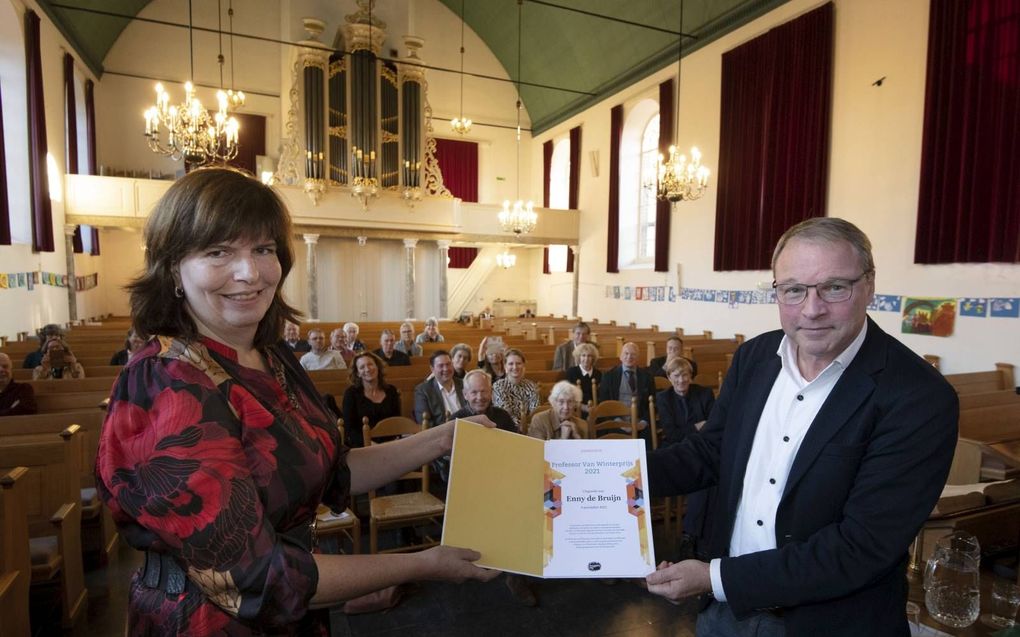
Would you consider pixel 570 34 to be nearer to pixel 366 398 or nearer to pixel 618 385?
pixel 618 385

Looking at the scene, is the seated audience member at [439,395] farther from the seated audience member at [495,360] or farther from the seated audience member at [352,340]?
the seated audience member at [352,340]

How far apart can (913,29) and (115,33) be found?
15591 mm

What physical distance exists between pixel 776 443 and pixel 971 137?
22.9 ft

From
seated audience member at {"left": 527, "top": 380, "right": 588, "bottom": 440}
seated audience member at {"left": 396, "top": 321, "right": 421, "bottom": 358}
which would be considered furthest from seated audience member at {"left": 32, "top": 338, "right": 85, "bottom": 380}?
seated audience member at {"left": 527, "top": 380, "right": 588, "bottom": 440}

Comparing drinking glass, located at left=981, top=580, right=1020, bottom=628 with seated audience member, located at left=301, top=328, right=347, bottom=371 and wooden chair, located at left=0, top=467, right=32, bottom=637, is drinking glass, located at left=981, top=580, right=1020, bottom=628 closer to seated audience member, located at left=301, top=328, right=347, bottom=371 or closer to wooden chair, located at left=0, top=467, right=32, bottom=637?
wooden chair, located at left=0, top=467, right=32, bottom=637

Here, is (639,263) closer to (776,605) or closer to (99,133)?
(776,605)

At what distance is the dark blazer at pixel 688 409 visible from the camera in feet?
14.3

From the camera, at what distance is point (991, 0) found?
237 inches

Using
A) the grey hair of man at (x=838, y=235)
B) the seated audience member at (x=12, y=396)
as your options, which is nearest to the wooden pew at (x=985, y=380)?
the grey hair of man at (x=838, y=235)

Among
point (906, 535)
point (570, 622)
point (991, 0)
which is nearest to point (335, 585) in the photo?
point (906, 535)

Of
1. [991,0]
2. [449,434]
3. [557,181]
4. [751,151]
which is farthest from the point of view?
[557,181]

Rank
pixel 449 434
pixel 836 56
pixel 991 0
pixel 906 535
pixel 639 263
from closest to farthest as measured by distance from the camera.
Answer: pixel 906 535
pixel 449 434
pixel 991 0
pixel 836 56
pixel 639 263

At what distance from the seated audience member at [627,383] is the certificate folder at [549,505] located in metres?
3.97

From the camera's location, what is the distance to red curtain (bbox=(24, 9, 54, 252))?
27.4 ft
